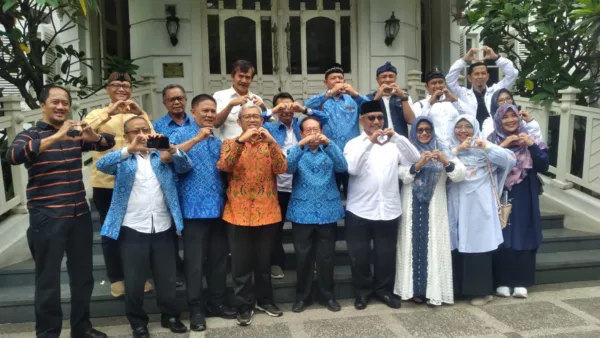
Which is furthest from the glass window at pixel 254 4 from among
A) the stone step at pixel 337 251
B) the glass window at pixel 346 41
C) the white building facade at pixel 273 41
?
the stone step at pixel 337 251

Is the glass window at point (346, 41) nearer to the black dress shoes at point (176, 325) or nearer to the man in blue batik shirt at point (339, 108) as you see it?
the man in blue batik shirt at point (339, 108)

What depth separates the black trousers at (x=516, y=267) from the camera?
421 cm

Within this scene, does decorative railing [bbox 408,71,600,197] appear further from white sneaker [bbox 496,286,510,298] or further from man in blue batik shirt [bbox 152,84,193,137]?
man in blue batik shirt [bbox 152,84,193,137]

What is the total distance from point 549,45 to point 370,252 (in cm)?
419

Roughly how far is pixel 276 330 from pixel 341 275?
0.93 meters

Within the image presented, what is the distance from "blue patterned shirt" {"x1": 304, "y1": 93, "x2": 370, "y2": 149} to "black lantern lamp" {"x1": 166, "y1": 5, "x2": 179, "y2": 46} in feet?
12.3

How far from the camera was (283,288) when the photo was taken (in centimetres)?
408

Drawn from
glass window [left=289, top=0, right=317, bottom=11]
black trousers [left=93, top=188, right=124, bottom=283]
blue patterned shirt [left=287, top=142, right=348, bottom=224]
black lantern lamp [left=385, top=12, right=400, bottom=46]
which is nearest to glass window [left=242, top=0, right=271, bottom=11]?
glass window [left=289, top=0, right=317, bottom=11]

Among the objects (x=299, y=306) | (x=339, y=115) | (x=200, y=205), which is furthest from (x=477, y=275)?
(x=200, y=205)

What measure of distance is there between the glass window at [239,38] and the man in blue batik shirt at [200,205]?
426cm

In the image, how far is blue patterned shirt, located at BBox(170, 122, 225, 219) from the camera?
139 inches

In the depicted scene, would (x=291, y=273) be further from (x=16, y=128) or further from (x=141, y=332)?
(x=16, y=128)

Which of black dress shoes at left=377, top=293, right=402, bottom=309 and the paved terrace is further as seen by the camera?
black dress shoes at left=377, top=293, right=402, bottom=309

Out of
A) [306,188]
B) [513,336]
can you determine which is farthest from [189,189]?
[513,336]
